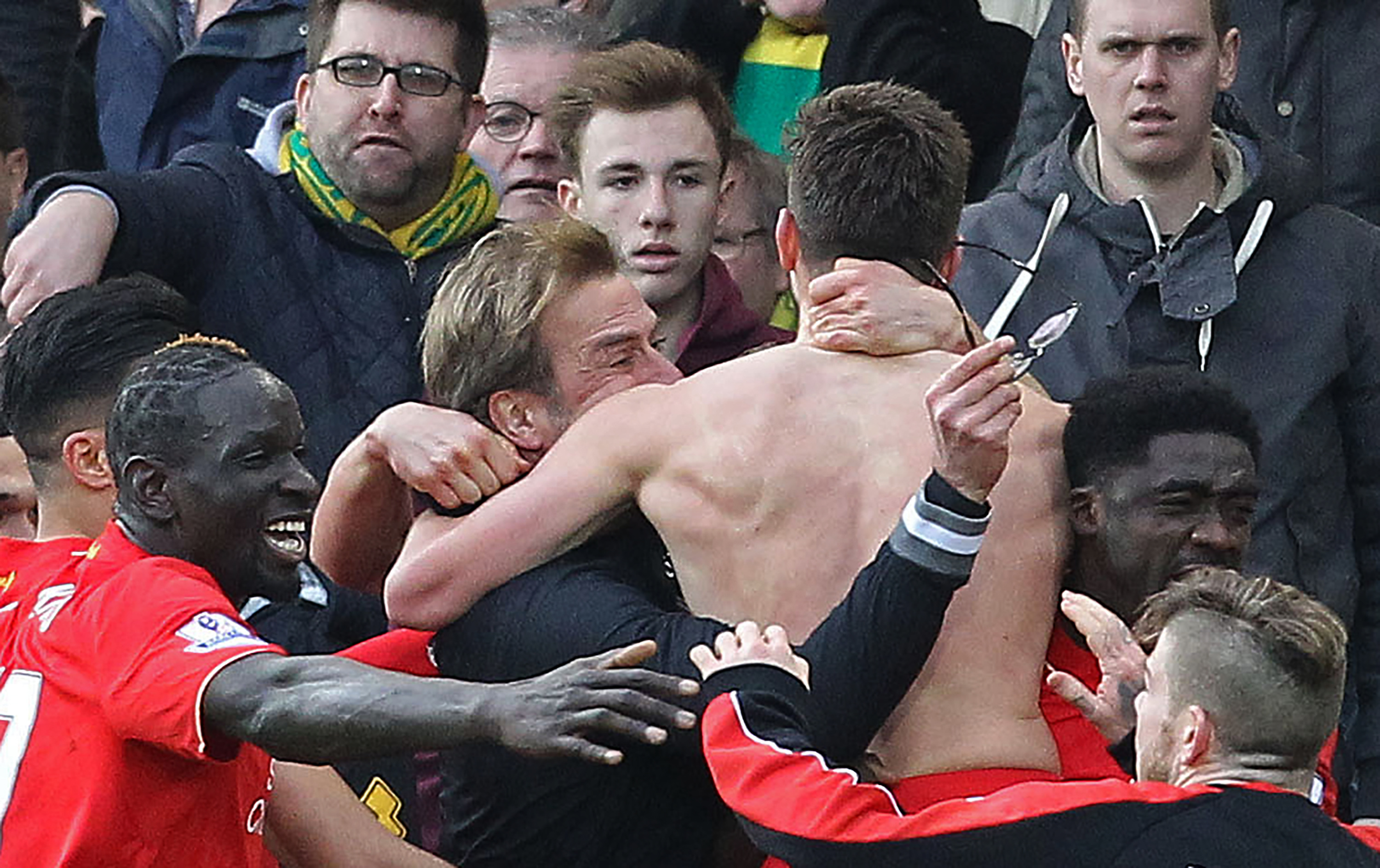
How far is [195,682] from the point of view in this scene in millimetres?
3719

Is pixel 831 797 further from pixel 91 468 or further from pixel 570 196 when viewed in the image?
pixel 570 196

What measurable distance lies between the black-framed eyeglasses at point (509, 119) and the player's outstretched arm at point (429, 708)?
297 centimetres

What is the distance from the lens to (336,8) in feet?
19.9

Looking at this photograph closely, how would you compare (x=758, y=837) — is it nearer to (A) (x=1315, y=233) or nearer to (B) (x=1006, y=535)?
(B) (x=1006, y=535)

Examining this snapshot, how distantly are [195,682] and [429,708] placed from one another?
38 cm

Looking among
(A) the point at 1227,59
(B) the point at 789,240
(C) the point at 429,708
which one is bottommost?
(C) the point at 429,708

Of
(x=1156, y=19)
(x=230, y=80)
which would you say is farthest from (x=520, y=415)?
(x=230, y=80)

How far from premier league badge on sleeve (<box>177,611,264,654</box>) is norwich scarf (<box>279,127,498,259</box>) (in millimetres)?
2192

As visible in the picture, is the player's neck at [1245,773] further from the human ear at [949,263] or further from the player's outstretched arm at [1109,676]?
the human ear at [949,263]

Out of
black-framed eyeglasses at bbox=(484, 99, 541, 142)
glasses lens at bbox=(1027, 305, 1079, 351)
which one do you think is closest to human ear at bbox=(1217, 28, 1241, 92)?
glasses lens at bbox=(1027, 305, 1079, 351)

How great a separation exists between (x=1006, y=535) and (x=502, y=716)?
105 cm

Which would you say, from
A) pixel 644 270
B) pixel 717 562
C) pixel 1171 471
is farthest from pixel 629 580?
pixel 644 270

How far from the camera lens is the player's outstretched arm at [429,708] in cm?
341

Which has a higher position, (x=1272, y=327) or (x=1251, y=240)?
(x=1251, y=240)
